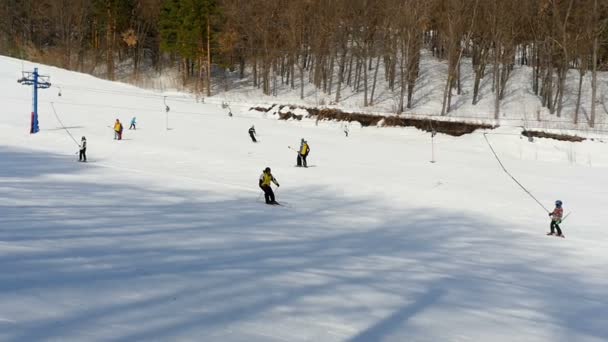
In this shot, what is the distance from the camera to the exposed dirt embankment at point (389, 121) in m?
32.7

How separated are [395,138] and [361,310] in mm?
30351

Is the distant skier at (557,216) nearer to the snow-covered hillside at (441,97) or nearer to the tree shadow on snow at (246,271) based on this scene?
the tree shadow on snow at (246,271)

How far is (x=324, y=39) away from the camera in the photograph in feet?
182

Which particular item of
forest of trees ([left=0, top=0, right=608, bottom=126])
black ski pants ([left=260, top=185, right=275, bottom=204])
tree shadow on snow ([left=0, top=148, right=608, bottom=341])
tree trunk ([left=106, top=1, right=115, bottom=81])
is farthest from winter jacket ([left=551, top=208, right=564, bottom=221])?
tree trunk ([left=106, top=1, right=115, bottom=81])

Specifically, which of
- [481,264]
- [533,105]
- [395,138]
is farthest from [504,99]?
[481,264]

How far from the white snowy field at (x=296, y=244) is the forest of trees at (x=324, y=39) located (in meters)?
18.4

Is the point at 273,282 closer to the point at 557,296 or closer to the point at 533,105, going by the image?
the point at 557,296

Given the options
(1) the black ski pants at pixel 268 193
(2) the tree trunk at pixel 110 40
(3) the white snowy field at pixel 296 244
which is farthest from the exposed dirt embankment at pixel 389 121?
(2) the tree trunk at pixel 110 40

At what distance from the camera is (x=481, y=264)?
39.0ft

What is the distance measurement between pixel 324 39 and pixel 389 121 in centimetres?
1899

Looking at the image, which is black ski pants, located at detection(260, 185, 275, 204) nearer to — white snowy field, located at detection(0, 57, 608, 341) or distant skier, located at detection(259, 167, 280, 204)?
distant skier, located at detection(259, 167, 280, 204)

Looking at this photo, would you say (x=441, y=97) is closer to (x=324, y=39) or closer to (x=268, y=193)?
(x=324, y=39)

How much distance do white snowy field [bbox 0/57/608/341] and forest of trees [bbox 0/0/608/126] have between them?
60.2ft

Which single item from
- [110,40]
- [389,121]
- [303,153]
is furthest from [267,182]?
[110,40]
